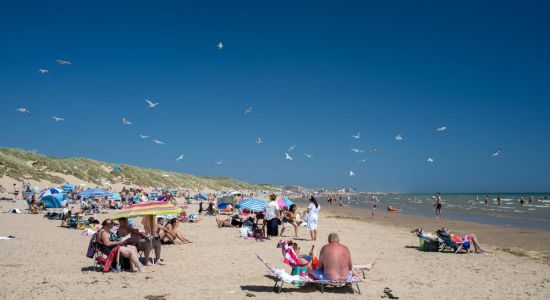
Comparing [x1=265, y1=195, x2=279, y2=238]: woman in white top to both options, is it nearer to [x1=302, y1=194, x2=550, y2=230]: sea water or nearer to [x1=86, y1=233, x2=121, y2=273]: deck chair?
[x1=86, y1=233, x2=121, y2=273]: deck chair

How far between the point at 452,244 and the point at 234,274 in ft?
21.8

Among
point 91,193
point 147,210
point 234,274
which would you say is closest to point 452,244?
point 234,274

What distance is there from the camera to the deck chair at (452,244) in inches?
463

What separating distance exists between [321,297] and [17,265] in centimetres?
631

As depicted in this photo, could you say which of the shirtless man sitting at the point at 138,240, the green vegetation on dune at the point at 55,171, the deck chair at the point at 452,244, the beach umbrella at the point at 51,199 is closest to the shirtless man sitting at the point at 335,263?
the shirtless man sitting at the point at 138,240

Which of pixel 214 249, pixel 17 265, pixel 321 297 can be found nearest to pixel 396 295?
pixel 321 297

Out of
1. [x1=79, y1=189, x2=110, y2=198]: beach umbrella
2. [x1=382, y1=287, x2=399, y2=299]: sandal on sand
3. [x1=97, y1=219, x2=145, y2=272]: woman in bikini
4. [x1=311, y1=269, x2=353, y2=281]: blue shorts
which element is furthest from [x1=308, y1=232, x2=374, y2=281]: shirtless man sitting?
[x1=79, y1=189, x2=110, y2=198]: beach umbrella

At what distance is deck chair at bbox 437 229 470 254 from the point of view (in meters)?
11.8

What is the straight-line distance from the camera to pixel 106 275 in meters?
8.02

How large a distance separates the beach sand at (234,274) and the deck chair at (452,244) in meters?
0.35

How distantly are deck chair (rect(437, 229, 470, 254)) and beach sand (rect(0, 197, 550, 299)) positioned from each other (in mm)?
354

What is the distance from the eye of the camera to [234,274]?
8.55 metres

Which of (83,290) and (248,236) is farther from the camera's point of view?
(248,236)

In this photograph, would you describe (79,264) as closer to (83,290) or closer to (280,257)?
(83,290)
